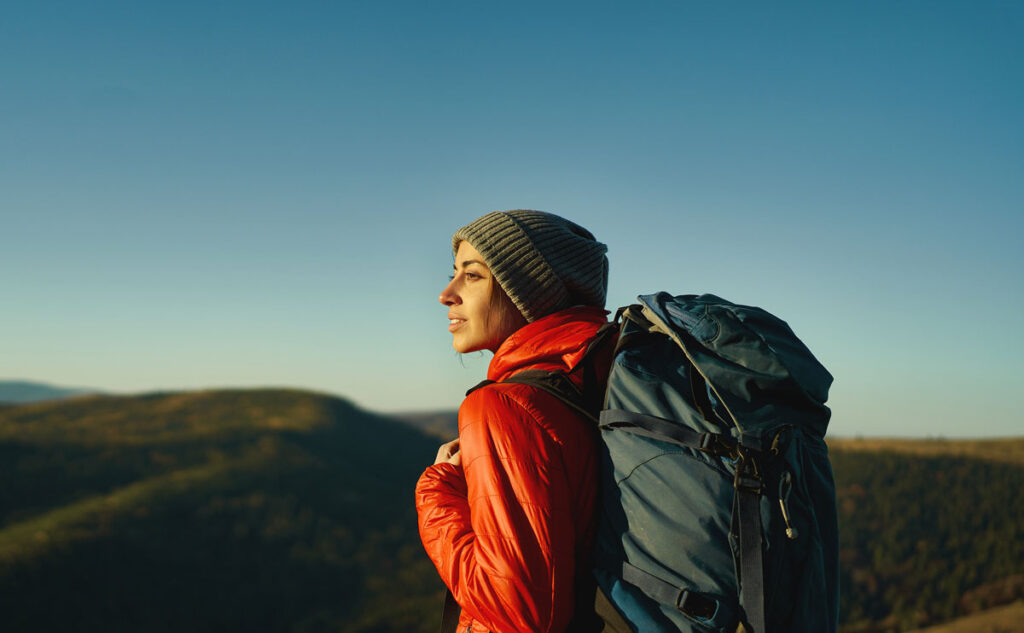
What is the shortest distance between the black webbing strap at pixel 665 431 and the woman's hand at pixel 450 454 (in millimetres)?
610

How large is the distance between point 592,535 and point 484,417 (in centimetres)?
49

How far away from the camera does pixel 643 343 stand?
193 cm

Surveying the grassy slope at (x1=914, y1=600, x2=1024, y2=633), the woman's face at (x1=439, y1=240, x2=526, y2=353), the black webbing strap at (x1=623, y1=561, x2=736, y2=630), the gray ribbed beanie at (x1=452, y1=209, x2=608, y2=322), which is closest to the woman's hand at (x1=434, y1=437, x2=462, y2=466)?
the woman's face at (x1=439, y1=240, x2=526, y2=353)

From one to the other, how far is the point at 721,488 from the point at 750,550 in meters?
0.16

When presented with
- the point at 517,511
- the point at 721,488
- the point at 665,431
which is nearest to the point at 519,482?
the point at 517,511

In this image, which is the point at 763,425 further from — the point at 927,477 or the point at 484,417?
the point at 927,477

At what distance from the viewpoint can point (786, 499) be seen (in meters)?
1.66

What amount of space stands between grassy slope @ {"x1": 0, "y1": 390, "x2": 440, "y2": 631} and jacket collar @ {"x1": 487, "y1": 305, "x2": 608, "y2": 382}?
73.5 feet

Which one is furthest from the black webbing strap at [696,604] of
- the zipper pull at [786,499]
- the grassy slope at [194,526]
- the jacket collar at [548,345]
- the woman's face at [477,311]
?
the grassy slope at [194,526]

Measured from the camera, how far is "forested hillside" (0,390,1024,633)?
1702 cm

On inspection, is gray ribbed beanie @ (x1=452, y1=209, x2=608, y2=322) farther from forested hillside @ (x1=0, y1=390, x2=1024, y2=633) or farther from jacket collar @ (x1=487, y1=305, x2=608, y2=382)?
forested hillside @ (x1=0, y1=390, x2=1024, y2=633)

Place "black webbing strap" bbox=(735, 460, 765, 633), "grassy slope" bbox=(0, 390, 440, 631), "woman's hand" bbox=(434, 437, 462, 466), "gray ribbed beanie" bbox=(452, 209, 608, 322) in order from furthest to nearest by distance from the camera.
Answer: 1. "grassy slope" bbox=(0, 390, 440, 631)
2. "gray ribbed beanie" bbox=(452, 209, 608, 322)
3. "woman's hand" bbox=(434, 437, 462, 466)
4. "black webbing strap" bbox=(735, 460, 765, 633)

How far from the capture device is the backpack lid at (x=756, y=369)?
65.8 inches

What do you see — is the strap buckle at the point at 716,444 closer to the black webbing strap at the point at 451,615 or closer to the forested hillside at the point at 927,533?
the black webbing strap at the point at 451,615
